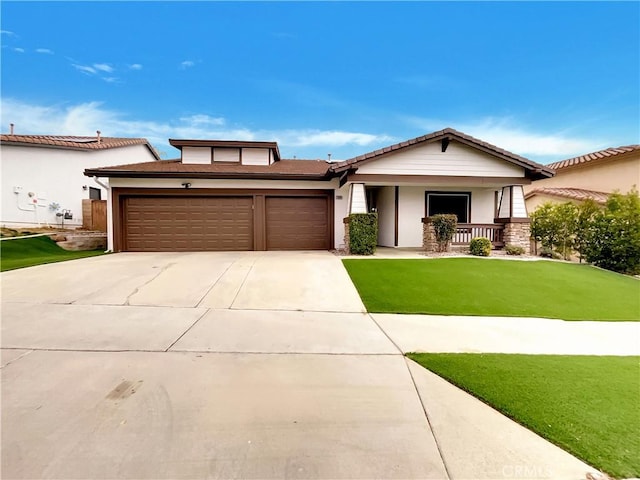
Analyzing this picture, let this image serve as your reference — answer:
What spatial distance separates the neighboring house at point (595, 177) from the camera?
47.3 ft

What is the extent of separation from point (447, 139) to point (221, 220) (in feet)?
30.4

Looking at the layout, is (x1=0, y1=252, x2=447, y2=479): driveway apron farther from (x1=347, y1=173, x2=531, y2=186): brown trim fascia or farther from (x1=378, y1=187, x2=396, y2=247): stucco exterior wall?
(x1=378, y1=187, x2=396, y2=247): stucco exterior wall

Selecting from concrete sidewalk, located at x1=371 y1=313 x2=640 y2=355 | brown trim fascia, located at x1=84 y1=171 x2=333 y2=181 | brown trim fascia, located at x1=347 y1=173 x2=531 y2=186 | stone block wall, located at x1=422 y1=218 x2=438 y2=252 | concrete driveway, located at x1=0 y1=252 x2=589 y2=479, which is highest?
brown trim fascia, located at x1=84 y1=171 x2=333 y2=181

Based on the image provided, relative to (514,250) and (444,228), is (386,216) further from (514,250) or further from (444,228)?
(514,250)

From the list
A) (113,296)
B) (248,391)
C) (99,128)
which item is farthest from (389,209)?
(99,128)

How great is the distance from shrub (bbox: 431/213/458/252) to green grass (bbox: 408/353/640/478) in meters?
7.41

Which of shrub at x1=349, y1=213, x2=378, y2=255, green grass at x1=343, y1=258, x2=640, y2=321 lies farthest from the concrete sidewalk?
shrub at x1=349, y1=213, x2=378, y2=255

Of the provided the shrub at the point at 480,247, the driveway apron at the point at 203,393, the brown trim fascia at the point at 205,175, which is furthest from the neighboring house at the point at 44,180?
the shrub at the point at 480,247

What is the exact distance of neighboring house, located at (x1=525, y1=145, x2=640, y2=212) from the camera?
47.3 feet

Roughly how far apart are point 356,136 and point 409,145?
15.9 m

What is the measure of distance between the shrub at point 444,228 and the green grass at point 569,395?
741 centimetres

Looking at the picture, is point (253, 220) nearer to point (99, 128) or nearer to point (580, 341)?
point (580, 341)

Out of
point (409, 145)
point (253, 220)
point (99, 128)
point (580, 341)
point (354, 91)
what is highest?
point (354, 91)

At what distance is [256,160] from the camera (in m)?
14.4
